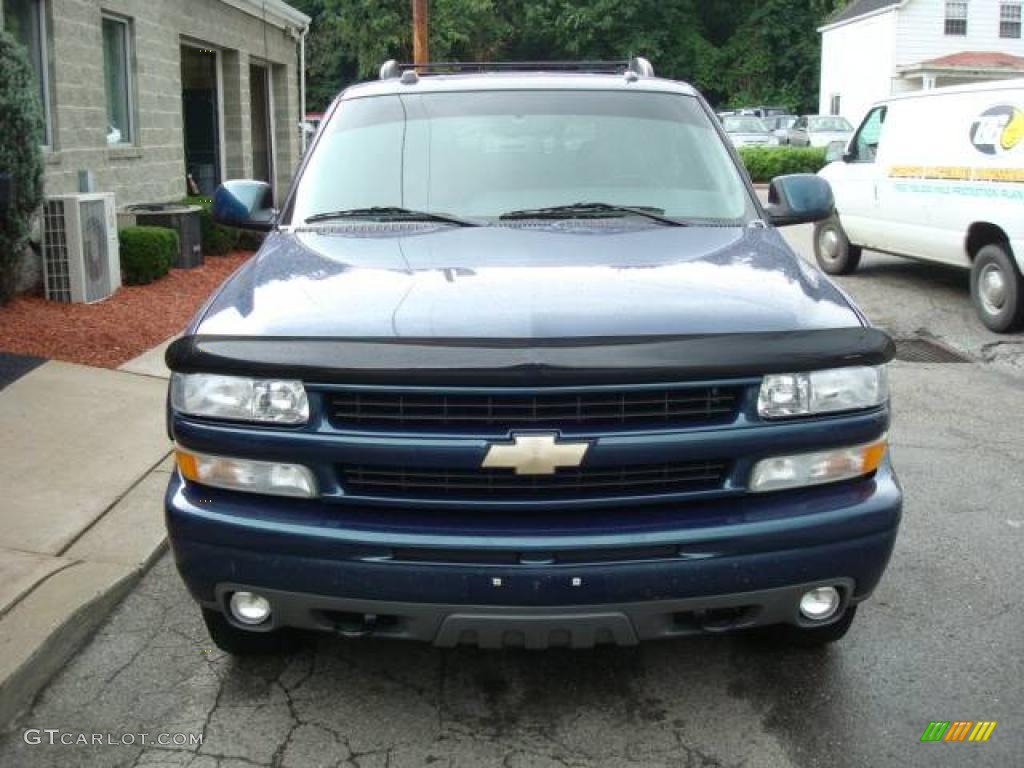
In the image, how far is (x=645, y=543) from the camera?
281 cm

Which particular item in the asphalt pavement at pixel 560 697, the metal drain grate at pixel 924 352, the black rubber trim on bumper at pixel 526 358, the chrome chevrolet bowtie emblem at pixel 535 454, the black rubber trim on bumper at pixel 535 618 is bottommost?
the asphalt pavement at pixel 560 697

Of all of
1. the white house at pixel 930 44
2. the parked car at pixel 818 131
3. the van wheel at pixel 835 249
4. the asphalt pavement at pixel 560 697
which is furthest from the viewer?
the white house at pixel 930 44

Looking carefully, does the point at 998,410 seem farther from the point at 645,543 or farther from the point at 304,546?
the point at 304,546

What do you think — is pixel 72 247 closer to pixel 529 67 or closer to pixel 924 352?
pixel 529 67

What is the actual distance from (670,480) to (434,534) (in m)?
0.63

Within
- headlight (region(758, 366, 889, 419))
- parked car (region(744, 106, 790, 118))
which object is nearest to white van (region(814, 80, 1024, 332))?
headlight (region(758, 366, 889, 419))

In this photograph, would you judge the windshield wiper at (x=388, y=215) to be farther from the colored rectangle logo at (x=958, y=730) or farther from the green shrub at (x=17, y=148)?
the green shrub at (x=17, y=148)

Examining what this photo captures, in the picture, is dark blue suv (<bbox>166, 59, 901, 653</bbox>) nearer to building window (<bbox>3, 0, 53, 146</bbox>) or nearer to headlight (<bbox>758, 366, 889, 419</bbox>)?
headlight (<bbox>758, 366, 889, 419</bbox>)

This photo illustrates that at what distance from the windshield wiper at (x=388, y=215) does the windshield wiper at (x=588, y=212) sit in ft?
0.62

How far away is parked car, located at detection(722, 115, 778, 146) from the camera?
3522 cm

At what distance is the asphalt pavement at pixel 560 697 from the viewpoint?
3.09 metres

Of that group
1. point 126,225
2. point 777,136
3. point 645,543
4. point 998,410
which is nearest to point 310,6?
point 777,136

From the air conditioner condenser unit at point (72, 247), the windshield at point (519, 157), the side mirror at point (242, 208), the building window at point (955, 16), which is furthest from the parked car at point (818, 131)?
the side mirror at point (242, 208)

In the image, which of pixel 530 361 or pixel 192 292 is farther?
pixel 192 292
